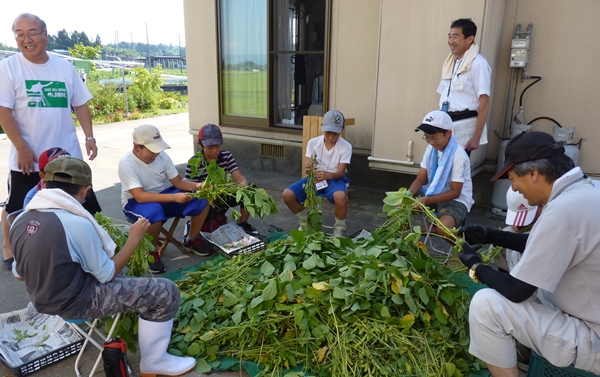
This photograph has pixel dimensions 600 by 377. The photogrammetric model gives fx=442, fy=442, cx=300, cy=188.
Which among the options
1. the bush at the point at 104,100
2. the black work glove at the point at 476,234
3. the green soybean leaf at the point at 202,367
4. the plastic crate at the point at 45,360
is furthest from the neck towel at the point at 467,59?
the bush at the point at 104,100

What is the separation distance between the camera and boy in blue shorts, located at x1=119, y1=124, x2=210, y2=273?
3.99 meters

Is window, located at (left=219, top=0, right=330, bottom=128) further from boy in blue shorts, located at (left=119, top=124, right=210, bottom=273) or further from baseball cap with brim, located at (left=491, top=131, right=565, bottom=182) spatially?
baseball cap with brim, located at (left=491, top=131, right=565, bottom=182)

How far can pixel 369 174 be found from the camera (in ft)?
21.2

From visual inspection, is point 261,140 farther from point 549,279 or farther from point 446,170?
point 549,279

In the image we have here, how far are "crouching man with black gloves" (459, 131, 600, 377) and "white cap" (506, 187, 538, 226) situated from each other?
723 mm

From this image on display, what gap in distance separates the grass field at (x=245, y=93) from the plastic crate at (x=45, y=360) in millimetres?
5132

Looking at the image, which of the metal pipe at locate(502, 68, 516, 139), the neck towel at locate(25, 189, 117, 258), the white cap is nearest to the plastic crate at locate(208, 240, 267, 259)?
the neck towel at locate(25, 189, 117, 258)

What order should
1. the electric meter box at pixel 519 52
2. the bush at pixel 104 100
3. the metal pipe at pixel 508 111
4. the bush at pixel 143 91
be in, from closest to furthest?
1. the electric meter box at pixel 519 52
2. the metal pipe at pixel 508 111
3. the bush at pixel 104 100
4. the bush at pixel 143 91

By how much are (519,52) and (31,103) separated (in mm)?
5034

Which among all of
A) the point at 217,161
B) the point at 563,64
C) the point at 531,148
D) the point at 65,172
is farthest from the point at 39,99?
the point at 563,64

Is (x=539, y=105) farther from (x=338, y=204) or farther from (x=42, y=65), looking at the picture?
(x=42, y=65)

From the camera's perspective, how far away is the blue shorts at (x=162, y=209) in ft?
13.2

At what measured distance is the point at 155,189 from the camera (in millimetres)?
4273

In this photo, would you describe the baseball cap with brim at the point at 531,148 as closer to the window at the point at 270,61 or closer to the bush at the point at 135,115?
the window at the point at 270,61
